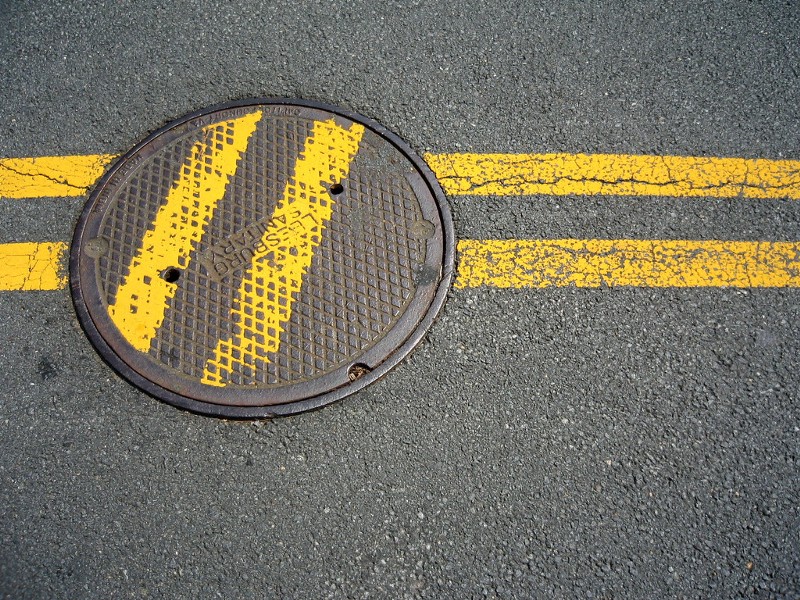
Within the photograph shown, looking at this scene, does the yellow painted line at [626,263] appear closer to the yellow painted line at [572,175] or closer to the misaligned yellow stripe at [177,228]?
the yellow painted line at [572,175]

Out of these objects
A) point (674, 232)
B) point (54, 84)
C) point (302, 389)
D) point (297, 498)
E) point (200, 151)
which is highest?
point (54, 84)

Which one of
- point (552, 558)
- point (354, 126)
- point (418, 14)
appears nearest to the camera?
point (552, 558)

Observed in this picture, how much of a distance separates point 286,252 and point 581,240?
1024 mm

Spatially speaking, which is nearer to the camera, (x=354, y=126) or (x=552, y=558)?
(x=552, y=558)

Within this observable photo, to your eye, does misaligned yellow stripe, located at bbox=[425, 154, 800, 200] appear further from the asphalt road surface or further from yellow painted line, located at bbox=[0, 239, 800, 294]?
yellow painted line, located at bbox=[0, 239, 800, 294]

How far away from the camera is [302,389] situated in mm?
2072

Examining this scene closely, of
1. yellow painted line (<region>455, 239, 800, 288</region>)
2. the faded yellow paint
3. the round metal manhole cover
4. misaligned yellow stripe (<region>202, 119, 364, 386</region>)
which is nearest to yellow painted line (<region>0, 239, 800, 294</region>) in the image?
yellow painted line (<region>455, 239, 800, 288</region>)

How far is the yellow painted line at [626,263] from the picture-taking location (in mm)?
2195

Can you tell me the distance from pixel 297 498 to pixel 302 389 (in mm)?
340

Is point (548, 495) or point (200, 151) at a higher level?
point (200, 151)

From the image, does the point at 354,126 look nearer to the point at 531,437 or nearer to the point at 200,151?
the point at 200,151

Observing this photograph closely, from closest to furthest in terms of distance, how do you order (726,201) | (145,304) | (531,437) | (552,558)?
1. (552,558)
2. (531,437)
3. (145,304)
4. (726,201)

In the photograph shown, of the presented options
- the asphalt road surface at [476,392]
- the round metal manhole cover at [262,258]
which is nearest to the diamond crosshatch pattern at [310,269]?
the round metal manhole cover at [262,258]

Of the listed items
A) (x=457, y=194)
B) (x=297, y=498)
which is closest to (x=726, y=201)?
(x=457, y=194)
